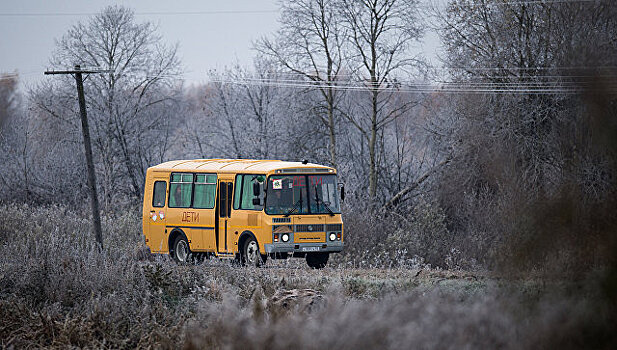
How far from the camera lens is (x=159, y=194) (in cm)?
2516

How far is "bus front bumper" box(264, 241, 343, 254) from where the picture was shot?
21203 mm

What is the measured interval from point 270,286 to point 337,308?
6.51 m

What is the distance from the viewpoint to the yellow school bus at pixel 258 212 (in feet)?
70.5

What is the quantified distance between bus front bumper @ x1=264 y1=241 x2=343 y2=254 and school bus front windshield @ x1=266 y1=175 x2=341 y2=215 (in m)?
0.79

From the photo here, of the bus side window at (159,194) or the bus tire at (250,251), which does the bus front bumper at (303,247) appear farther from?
the bus side window at (159,194)

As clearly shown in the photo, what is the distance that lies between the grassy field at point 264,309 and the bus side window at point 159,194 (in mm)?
6664

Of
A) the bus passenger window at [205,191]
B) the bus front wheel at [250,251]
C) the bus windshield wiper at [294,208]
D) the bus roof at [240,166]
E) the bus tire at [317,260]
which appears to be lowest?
the bus tire at [317,260]

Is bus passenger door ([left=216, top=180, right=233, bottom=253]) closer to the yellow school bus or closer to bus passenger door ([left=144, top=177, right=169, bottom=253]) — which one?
the yellow school bus

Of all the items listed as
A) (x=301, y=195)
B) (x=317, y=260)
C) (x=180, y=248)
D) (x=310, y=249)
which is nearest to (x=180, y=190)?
(x=180, y=248)

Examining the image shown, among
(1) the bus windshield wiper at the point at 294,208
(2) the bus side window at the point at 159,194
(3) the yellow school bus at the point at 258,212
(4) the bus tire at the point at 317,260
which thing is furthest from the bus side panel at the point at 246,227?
(2) the bus side window at the point at 159,194

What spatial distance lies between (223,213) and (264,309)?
45.1ft

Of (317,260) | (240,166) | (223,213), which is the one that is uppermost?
(240,166)

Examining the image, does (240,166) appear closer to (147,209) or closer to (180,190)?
(180,190)

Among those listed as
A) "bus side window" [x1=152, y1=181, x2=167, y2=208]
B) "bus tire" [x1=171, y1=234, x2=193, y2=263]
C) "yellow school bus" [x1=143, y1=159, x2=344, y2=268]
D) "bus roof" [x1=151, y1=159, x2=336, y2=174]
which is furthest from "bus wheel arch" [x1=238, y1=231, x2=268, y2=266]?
"bus side window" [x1=152, y1=181, x2=167, y2=208]
